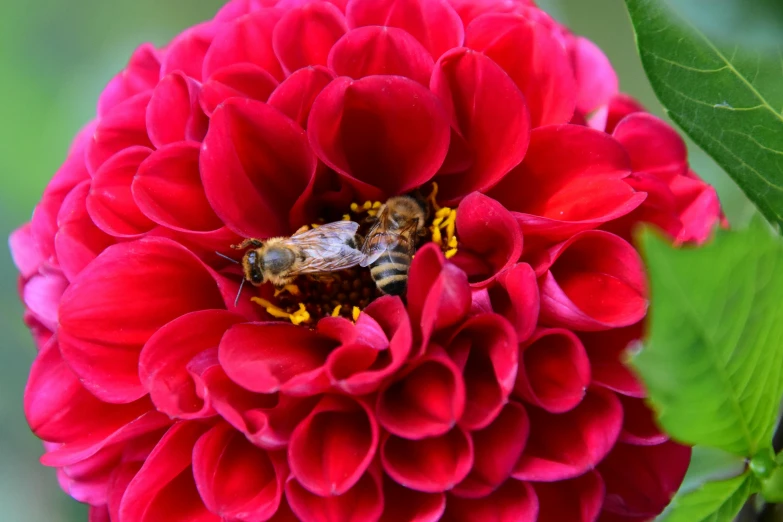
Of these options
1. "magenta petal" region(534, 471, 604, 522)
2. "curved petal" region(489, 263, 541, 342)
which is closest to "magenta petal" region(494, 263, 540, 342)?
"curved petal" region(489, 263, 541, 342)

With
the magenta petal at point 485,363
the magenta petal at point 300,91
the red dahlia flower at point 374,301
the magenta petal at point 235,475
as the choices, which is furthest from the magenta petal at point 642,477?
the magenta petal at point 300,91

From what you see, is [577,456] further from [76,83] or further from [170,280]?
[76,83]

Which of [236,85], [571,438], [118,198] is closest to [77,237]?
[118,198]

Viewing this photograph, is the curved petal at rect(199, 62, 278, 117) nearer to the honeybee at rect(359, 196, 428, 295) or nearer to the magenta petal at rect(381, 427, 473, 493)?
the honeybee at rect(359, 196, 428, 295)

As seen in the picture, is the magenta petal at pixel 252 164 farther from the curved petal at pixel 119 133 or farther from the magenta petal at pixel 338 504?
the magenta petal at pixel 338 504

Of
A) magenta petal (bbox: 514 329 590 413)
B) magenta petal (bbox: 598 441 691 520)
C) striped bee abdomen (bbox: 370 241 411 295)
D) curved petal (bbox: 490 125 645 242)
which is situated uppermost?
curved petal (bbox: 490 125 645 242)

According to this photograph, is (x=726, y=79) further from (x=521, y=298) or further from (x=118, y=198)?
(x=118, y=198)
